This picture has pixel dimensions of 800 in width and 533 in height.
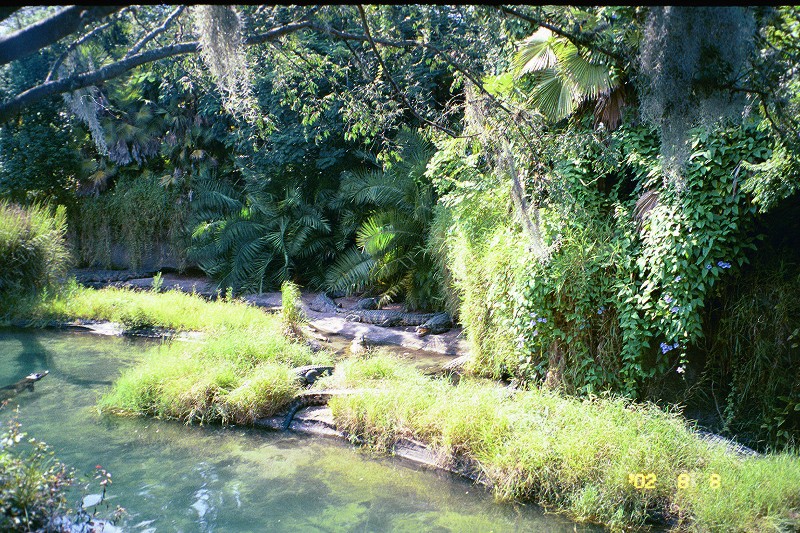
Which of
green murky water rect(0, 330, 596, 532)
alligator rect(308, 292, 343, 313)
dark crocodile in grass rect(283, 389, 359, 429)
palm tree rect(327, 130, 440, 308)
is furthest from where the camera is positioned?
alligator rect(308, 292, 343, 313)

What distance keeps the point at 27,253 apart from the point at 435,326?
298 inches

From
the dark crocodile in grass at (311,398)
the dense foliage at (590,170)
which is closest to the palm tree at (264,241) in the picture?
the dense foliage at (590,170)

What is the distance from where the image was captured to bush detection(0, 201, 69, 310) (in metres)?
11.3

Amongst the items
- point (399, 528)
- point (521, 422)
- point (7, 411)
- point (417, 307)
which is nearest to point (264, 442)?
point (399, 528)

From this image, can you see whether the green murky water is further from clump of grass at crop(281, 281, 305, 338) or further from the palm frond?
the palm frond

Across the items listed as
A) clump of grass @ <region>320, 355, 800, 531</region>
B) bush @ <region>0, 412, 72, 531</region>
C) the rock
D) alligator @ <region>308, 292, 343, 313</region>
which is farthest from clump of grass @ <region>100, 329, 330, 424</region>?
alligator @ <region>308, 292, 343, 313</region>

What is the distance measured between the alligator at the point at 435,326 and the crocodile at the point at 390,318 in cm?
46

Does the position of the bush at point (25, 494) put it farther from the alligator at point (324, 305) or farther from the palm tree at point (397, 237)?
the alligator at point (324, 305)

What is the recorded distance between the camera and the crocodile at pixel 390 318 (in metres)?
10.7

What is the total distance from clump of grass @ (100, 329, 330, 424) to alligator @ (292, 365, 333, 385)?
0.50 feet

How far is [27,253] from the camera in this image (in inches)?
451

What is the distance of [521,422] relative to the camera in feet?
17.5

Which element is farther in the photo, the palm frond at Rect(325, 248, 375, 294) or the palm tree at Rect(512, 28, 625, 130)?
the palm frond at Rect(325, 248, 375, 294)

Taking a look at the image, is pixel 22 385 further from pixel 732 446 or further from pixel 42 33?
pixel 732 446
